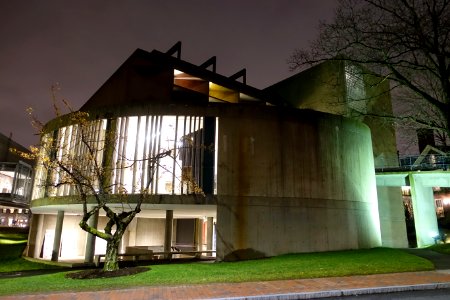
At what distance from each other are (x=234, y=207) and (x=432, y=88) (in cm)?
1284

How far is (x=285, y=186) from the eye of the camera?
17.3m

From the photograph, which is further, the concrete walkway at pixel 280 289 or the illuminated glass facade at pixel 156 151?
the illuminated glass facade at pixel 156 151

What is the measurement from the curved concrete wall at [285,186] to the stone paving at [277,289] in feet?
23.4

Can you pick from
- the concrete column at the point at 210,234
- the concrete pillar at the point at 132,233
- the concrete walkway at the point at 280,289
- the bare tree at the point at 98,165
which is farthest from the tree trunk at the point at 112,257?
the concrete pillar at the point at 132,233

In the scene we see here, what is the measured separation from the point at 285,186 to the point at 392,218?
52.8 feet

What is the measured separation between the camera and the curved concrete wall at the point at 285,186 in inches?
647

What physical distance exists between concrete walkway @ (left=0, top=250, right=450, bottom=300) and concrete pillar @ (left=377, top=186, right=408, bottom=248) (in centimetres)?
2010

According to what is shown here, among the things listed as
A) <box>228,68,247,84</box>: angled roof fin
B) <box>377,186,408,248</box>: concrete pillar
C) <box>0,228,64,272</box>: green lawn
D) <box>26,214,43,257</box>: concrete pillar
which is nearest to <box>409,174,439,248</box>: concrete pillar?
<box>377,186,408,248</box>: concrete pillar

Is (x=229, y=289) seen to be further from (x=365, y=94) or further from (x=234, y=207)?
(x=365, y=94)

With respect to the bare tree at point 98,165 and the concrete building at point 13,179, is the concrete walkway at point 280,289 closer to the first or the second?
the bare tree at point 98,165

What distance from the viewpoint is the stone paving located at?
25.4ft

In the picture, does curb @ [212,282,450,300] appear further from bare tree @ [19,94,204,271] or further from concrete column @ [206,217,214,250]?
concrete column @ [206,217,214,250]

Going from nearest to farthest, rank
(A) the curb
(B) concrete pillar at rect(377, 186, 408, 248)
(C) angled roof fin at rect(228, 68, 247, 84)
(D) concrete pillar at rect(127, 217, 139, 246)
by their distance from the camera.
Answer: (A) the curb, (B) concrete pillar at rect(377, 186, 408, 248), (D) concrete pillar at rect(127, 217, 139, 246), (C) angled roof fin at rect(228, 68, 247, 84)

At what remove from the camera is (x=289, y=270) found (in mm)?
11008
